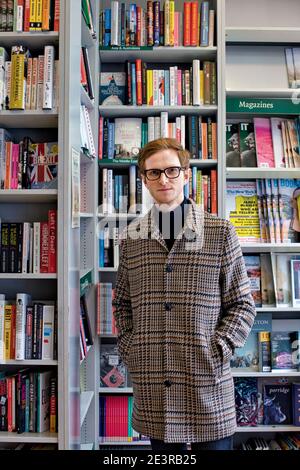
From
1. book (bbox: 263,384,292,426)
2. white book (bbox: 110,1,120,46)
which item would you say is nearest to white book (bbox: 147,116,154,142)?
white book (bbox: 110,1,120,46)

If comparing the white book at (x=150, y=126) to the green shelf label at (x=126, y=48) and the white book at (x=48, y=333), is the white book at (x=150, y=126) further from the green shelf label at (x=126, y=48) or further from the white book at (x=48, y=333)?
the white book at (x=48, y=333)

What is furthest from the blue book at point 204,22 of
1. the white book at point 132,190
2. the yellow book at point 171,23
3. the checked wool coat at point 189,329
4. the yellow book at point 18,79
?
the checked wool coat at point 189,329

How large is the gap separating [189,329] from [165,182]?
41 cm

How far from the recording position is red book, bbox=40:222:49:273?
1.49m

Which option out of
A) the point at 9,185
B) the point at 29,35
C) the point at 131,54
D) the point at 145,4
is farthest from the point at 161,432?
the point at 145,4

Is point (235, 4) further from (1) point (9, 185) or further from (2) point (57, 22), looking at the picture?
(1) point (9, 185)

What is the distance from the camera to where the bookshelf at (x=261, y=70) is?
7.53ft

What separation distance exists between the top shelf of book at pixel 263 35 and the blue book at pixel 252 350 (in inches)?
55.9

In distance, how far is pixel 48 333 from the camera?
148 centimetres

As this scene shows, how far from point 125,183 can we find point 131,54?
647 mm

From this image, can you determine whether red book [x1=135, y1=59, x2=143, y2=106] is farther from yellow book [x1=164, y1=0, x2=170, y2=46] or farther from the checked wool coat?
the checked wool coat

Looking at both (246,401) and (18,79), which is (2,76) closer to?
(18,79)

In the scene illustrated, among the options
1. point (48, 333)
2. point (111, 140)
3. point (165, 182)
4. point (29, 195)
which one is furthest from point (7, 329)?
point (111, 140)

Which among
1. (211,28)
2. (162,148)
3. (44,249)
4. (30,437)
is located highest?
(211,28)
